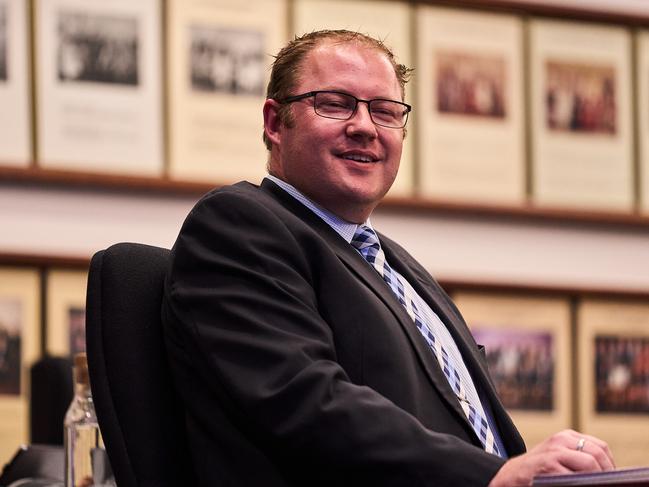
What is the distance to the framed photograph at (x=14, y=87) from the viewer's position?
3717mm

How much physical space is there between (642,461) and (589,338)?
443 mm

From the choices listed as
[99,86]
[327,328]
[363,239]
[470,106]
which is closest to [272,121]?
[363,239]

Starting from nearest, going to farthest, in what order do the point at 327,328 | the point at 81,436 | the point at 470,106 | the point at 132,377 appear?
1. the point at 327,328
2. the point at 132,377
3. the point at 81,436
4. the point at 470,106

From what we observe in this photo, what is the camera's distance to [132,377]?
2139 millimetres

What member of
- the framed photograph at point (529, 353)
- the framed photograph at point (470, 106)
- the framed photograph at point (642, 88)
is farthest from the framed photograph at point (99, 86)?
the framed photograph at point (642, 88)

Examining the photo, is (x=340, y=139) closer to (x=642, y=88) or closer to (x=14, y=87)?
(x=14, y=87)

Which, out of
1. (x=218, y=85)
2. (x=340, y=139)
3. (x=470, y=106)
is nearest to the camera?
(x=340, y=139)

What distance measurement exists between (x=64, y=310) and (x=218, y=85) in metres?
0.82

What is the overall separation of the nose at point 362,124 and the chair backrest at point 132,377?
1.45 ft

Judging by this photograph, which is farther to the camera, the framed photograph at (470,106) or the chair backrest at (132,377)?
the framed photograph at (470,106)

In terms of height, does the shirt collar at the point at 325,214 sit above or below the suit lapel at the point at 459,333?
above

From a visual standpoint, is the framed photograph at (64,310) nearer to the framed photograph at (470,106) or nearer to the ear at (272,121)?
the framed photograph at (470,106)

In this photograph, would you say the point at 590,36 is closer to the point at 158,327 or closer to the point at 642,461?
the point at 642,461

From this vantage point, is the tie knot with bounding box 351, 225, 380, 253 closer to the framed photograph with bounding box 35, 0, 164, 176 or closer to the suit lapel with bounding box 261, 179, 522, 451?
the suit lapel with bounding box 261, 179, 522, 451
